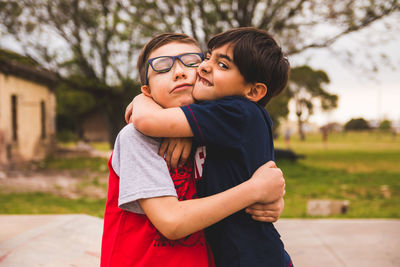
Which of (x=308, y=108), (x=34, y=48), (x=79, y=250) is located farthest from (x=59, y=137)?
(x=79, y=250)

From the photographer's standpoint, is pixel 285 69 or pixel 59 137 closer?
pixel 285 69

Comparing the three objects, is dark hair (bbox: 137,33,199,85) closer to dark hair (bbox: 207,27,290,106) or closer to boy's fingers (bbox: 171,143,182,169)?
dark hair (bbox: 207,27,290,106)

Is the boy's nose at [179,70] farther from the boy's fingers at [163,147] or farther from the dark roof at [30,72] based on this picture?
the dark roof at [30,72]

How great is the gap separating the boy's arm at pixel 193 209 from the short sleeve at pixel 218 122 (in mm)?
200

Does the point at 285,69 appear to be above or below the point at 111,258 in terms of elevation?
above

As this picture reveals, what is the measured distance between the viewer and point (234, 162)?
56.3 inches

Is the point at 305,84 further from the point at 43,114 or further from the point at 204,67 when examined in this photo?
the point at 204,67

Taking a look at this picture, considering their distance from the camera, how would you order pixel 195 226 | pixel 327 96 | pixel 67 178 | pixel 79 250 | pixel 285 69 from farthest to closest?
pixel 327 96
pixel 67 178
pixel 79 250
pixel 285 69
pixel 195 226

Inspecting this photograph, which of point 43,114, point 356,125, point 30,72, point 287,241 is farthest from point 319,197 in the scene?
point 356,125

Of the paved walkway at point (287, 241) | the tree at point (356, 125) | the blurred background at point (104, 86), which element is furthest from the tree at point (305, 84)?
the tree at point (356, 125)

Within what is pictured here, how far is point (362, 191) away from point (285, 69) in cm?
929

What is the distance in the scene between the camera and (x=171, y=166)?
1415 millimetres

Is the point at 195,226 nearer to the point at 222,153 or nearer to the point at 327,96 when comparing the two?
the point at 222,153

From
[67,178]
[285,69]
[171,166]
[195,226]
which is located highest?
[285,69]
